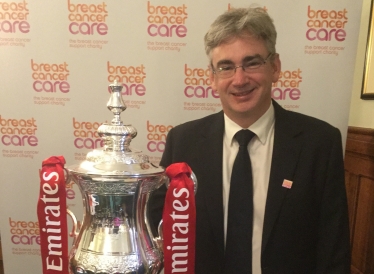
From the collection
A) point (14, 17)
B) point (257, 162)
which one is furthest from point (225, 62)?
point (14, 17)

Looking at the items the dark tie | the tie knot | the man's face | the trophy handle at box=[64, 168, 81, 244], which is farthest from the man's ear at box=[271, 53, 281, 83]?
the trophy handle at box=[64, 168, 81, 244]

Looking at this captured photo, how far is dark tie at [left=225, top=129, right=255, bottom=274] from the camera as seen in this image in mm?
1004

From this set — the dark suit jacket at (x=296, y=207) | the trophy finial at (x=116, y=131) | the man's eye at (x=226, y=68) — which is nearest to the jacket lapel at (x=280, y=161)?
the dark suit jacket at (x=296, y=207)

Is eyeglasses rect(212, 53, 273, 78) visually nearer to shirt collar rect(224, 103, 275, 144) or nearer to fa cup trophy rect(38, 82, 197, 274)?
shirt collar rect(224, 103, 275, 144)

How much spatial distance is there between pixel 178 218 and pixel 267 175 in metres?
0.45

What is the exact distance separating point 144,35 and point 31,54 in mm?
494

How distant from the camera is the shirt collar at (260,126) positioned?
1075mm

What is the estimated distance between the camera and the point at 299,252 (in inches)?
41.4

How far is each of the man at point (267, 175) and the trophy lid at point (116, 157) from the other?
16.5 inches

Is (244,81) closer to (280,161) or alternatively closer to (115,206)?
(280,161)

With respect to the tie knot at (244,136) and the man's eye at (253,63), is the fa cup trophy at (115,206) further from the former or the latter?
the man's eye at (253,63)

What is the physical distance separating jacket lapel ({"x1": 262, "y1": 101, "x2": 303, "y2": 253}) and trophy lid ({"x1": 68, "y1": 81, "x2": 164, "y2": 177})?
18.1 inches

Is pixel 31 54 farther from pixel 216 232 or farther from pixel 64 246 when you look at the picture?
pixel 216 232

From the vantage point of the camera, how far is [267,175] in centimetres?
107
